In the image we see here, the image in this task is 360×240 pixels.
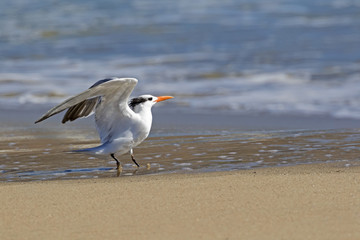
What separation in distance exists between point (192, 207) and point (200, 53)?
32.9 ft

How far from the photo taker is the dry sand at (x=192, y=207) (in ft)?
12.8

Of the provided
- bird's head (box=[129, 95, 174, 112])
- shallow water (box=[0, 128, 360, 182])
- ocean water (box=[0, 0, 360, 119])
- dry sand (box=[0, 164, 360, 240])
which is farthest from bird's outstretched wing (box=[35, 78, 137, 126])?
A: ocean water (box=[0, 0, 360, 119])

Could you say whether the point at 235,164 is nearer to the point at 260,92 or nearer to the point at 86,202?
the point at 86,202

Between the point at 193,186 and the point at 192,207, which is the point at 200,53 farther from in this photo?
the point at 192,207

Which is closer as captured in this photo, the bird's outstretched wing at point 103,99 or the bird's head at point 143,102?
the bird's outstretched wing at point 103,99

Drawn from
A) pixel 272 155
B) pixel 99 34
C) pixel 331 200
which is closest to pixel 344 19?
pixel 99 34

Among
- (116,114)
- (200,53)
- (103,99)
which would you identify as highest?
(103,99)

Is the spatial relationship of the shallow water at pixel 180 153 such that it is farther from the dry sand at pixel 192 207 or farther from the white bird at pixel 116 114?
the dry sand at pixel 192 207

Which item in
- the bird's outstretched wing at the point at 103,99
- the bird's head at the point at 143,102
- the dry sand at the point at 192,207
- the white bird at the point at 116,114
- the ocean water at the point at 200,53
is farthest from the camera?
the ocean water at the point at 200,53

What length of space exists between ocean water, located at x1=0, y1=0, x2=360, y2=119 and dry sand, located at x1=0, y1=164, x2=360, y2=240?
369 centimetres

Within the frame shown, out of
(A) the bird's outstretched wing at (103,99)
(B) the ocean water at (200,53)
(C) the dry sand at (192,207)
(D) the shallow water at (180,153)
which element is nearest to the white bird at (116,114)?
(A) the bird's outstretched wing at (103,99)

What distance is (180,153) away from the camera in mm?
6688

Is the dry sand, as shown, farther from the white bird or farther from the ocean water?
the ocean water

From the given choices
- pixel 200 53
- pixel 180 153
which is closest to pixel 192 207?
pixel 180 153
